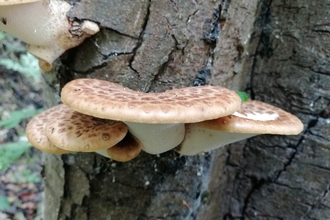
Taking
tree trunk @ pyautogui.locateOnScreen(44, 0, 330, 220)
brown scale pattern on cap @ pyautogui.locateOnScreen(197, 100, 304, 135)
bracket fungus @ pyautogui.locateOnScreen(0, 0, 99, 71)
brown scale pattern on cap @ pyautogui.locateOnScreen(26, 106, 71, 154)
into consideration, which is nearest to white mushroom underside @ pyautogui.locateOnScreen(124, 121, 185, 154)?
brown scale pattern on cap @ pyautogui.locateOnScreen(197, 100, 304, 135)

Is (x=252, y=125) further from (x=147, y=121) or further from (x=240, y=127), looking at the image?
(x=147, y=121)

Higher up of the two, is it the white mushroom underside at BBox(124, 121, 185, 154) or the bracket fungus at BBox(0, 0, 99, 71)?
the bracket fungus at BBox(0, 0, 99, 71)

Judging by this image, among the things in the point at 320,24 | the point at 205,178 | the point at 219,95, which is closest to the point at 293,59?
the point at 320,24

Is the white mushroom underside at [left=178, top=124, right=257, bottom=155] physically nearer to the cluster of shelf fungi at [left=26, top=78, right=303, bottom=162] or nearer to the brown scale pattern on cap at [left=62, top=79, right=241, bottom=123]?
the cluster of shelf fungi at [left=26, top=78, right=303, bottom=162]

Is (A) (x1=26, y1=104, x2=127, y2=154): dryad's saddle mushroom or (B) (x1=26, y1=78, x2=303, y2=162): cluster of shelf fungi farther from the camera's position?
(A) (x1=26, y1=104, x2=127, y2=154): dryad's saddle mushroom

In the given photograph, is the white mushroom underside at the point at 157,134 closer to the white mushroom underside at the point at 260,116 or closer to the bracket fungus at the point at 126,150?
the bracket fungus at the point at 126,150

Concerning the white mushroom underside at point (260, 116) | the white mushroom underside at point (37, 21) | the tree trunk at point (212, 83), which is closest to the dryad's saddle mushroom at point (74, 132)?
the tree trunk at point (212, 83)

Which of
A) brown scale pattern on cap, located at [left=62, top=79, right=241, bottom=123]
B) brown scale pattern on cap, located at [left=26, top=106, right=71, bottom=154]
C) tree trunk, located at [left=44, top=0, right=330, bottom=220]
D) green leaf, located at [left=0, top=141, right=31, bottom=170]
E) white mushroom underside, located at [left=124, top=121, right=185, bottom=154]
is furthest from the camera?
green leaf, located at [left=0, top=141, right=31, bottom=170]

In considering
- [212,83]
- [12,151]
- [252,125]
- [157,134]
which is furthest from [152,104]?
[12,151]
